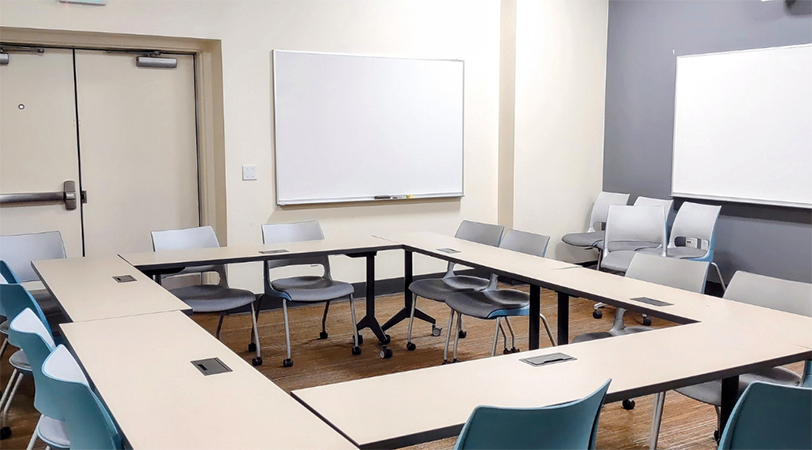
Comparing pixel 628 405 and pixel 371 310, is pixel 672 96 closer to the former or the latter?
pixel 371 310

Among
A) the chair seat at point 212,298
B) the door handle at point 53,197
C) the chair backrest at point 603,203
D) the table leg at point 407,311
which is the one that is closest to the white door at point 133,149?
the door handle at point 53,197

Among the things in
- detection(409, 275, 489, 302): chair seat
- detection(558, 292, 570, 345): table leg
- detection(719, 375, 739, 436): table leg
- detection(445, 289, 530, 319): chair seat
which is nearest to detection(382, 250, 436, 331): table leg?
detection(409, 275, 489, 302): chair seat

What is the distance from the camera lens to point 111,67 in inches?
222

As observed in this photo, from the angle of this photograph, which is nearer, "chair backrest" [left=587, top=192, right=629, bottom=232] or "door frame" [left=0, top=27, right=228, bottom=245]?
"door frame" [left=0, top=27, right=228, bottom=245]

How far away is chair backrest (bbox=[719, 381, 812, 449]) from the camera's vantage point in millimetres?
1933

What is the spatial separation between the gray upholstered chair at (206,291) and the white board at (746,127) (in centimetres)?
404

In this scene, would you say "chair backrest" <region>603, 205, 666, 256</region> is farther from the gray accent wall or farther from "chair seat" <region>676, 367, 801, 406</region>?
"chair seat" <region>676, 367, 801, 406</region>

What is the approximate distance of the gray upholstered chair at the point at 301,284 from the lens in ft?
15.3

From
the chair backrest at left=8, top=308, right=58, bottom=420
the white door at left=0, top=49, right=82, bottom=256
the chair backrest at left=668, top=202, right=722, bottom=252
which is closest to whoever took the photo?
the chair backrest at left=8, top=308, right=58, bottom=420

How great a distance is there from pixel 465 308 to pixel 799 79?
11.0ft

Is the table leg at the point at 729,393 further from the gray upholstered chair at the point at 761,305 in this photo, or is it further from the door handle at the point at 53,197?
the door handle at the point at 53,197

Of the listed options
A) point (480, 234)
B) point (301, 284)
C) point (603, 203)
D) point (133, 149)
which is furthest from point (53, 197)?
point (603, 203)

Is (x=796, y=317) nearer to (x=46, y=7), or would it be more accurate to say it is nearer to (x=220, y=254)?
(x=220, y=254)

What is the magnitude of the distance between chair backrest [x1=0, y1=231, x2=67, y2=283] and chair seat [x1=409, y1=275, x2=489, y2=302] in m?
2.35
